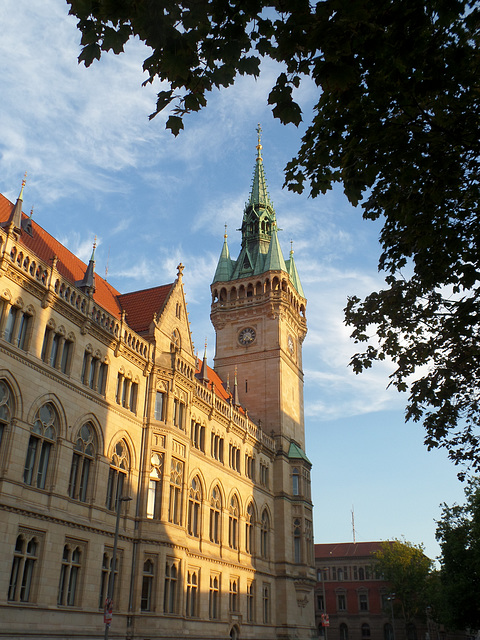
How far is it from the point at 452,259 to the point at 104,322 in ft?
67.7

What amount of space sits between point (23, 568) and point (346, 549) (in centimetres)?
8491

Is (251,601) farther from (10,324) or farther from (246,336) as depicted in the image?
(10,324)

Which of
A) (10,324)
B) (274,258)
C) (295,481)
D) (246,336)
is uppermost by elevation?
(274,258)

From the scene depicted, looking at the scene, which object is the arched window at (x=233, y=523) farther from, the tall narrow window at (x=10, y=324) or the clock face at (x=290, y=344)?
the tall narrow window at (x=10, y=324)

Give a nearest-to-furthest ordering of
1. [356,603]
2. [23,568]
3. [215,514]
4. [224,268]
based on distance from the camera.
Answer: [23,568], [215,514], [224,268], [356,603]

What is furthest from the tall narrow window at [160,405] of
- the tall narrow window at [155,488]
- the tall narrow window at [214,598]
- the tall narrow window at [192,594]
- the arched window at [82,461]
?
the tall narrow window at [214,598]

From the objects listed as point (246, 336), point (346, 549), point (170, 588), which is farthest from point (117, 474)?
point (346, 549)

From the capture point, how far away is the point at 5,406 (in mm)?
22688

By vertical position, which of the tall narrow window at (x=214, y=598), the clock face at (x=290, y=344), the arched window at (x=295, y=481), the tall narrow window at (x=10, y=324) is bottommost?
the tall narrow window at (x=214, y=598)

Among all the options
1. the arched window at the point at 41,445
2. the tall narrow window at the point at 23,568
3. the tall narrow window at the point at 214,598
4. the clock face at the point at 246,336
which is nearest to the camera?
the tall narrow window at the point at 23,568

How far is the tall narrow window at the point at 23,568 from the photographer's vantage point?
21.9 meters

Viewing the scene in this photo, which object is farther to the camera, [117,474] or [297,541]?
[297,541]

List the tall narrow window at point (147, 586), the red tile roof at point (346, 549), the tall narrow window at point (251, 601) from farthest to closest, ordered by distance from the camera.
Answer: the red tile roof at point (346, 549)
the tall narrow window at point (251, 601)
the tall narrow window at point (147, 586)

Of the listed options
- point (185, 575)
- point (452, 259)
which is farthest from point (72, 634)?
point (452, 259)
